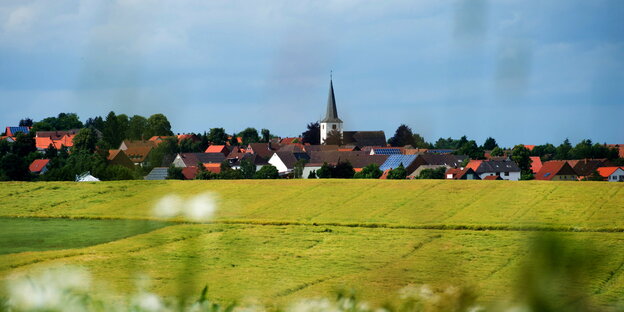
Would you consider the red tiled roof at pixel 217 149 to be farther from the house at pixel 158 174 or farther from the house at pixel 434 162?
the house at pixel 434 162

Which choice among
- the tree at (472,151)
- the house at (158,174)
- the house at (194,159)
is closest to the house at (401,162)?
the tree at (472,151)

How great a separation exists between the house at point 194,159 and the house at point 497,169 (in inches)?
1677

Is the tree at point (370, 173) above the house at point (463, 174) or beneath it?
above

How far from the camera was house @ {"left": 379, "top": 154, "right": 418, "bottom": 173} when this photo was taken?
92.1m

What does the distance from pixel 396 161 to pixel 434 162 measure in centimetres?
499

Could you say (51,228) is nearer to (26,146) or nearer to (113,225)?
(113,225)

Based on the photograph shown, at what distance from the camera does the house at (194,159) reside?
11181 centimetres

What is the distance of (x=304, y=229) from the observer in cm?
3528

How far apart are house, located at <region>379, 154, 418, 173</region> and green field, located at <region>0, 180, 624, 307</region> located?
3979 centimetres

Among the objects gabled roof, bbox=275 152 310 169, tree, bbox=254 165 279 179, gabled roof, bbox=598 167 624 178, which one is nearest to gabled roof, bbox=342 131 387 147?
gabled roof, bbox=275 152 310 169

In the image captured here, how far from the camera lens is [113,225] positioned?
36.5 m

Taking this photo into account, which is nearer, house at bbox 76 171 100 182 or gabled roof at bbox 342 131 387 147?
house at bbox 76 171 100 182

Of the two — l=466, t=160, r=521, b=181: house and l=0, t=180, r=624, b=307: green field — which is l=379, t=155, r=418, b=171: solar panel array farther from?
l=0, t=180, r=624, b=307: green field

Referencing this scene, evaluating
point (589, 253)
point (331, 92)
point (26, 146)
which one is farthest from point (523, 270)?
point (331, 92)
